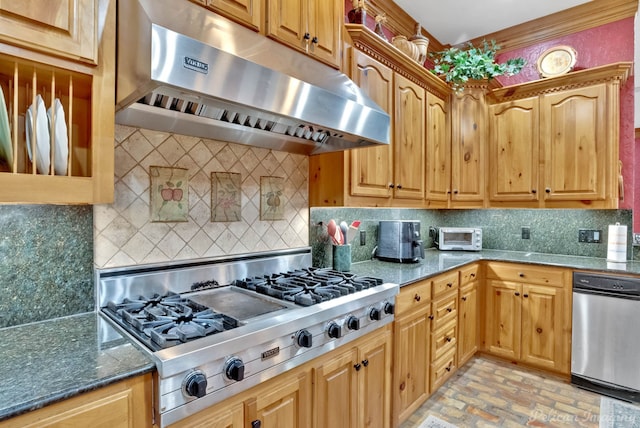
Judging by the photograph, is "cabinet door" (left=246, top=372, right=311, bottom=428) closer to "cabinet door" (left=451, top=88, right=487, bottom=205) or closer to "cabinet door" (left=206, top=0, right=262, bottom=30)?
"cabinet door" (left=206, top=0, right=262, bottom=30)

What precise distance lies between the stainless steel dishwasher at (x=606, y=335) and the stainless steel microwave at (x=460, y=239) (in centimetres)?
81

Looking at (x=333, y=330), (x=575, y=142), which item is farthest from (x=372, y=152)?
(x=575, y=142)

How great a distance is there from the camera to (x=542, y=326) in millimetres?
2705

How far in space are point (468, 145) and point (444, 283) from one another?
4.59 ft

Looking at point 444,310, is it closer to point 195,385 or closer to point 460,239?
point 460,239

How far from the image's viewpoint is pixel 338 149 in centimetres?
202

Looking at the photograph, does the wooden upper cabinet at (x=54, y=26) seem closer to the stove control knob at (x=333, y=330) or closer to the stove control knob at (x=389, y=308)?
the stove control knob at (x=333, y=330)

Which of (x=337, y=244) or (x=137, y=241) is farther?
(x=337, y=244)

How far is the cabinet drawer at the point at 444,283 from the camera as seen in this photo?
89.9 inches

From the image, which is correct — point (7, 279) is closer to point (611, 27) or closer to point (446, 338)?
point (446, 338)

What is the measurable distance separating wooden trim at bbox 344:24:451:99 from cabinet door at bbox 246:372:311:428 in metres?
1.82

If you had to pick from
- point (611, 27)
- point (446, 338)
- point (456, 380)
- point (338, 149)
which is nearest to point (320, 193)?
point (338, 149)

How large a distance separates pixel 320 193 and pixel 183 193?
824 mm

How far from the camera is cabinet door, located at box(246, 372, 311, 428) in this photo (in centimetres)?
120
